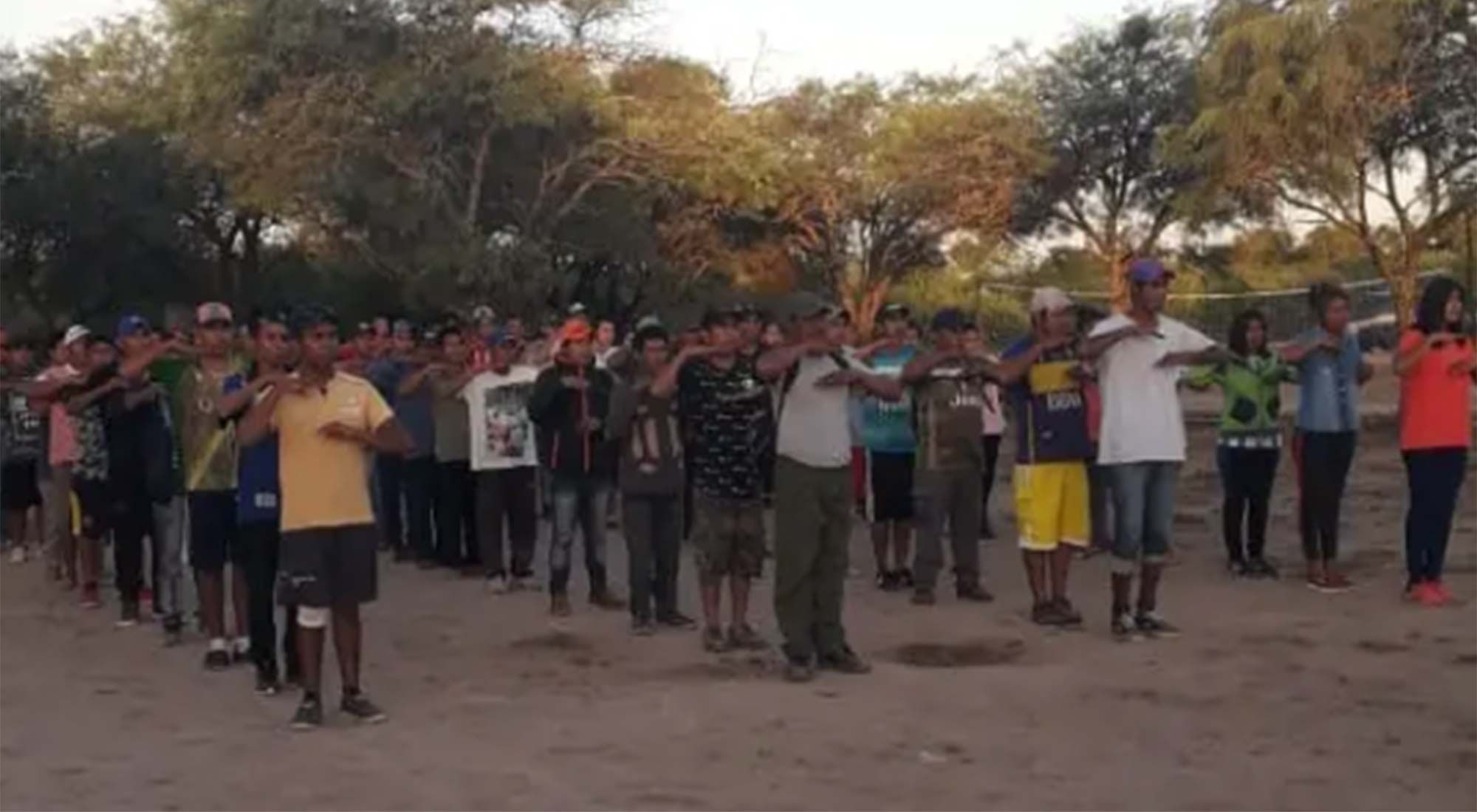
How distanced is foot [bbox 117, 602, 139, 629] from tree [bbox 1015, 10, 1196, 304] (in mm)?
32281

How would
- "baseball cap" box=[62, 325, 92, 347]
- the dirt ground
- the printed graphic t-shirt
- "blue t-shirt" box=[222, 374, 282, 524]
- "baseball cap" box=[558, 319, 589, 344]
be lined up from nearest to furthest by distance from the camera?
the dirt ground
"blue t-shirt" box=[222, 374, 282, 524]
"baseball cap" box=[558, 319, 589, 344]
"baseball cap" box=[62, 325, 92, 347]
the printed graphic t-shirt

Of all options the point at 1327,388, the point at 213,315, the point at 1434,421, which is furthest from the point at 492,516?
the point at 1434,421

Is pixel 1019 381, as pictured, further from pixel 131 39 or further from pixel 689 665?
pixel 131 39

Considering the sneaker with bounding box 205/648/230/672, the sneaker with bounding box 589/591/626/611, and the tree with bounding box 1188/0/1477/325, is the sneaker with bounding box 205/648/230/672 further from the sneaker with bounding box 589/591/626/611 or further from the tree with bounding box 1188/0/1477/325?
the tree with bounding box 1188/0/1477/325

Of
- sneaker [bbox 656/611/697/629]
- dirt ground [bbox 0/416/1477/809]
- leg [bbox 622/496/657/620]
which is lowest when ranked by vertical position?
dirt ground [bbox 0/416/1477/809]

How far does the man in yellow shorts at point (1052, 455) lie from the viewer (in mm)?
10570

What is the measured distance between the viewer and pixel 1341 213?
28672 millimetres

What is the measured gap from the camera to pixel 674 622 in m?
10.9

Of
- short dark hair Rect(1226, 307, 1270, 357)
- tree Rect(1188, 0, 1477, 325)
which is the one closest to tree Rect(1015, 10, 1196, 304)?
tree Rect(1188, 0, 1477, 325)

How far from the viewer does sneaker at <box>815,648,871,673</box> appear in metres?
9.40

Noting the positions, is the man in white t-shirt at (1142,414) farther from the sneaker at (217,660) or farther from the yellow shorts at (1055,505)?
the sneaker at (217,660)

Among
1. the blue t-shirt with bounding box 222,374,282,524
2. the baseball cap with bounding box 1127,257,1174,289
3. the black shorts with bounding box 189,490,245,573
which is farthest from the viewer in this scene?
the baseball cap with bounding box 1127,257,1174,289

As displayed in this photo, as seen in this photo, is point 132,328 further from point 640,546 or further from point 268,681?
point 640,546

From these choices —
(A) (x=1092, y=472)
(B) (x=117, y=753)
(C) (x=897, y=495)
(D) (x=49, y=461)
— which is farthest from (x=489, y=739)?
(D) (x=49, y=461)
